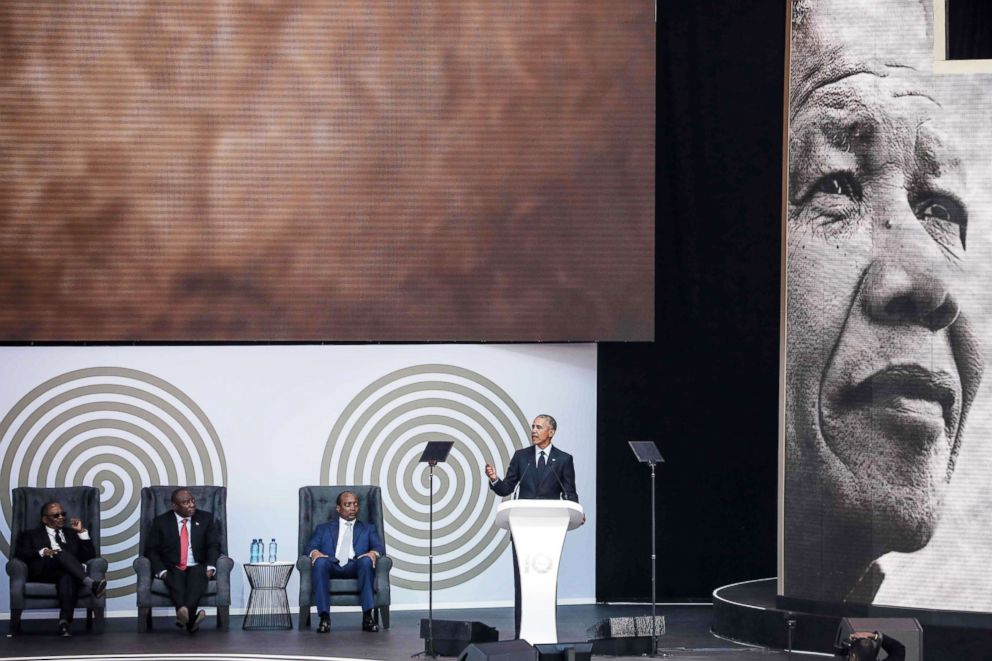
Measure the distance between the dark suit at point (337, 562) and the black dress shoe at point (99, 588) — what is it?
130 cm

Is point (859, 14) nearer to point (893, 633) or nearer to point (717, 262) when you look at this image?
point (717, 262)

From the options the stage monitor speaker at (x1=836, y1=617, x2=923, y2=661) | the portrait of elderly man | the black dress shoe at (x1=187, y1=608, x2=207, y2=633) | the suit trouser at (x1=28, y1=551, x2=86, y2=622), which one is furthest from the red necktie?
the stage monitor speaker at (x1=836, y1=617, x2=923, y2=661)

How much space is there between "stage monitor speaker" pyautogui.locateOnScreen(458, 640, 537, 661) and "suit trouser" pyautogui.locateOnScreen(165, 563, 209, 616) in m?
3.77

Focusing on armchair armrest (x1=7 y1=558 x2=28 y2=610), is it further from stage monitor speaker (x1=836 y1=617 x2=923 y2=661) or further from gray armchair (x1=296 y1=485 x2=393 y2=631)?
stage monitor speaker (x1=836 y1=617 x2=923 y2=661)

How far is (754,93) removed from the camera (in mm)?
10602

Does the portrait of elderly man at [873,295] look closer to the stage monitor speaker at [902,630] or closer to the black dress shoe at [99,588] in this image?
the stage monitor speaker at [902,630]

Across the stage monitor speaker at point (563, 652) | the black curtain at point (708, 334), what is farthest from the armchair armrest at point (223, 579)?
A: the stage monitor speaker at point (563, 652)

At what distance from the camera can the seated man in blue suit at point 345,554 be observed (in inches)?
360

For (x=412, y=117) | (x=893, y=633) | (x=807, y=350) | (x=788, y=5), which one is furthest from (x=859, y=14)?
(x=893, y=633)

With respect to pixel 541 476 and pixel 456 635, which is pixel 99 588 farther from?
pixel 541 476

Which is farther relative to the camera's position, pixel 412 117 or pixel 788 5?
pixel 412 117

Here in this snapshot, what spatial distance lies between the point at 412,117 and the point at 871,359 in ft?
12.1

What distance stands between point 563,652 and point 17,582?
431cm

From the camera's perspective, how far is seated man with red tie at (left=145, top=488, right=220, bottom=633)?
9094 mm
